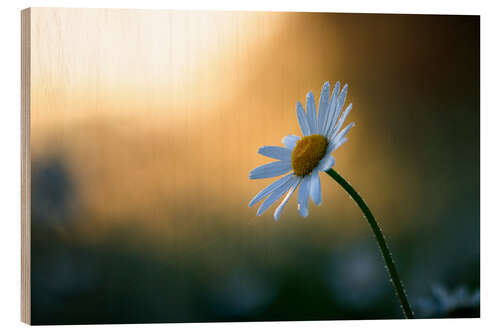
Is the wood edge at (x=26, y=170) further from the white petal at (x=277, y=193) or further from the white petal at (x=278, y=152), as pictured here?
the white petal at (x=277, y=193)

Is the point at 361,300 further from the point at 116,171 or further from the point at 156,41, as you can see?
the point at 156,41

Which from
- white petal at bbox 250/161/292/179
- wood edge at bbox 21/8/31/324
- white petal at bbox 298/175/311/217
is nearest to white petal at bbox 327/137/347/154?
white petal at bbox 298/175/311/217

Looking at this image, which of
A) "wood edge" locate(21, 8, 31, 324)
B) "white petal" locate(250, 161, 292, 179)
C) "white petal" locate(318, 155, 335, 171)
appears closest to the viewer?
"white petal" locate(318, 155, 335, 171)

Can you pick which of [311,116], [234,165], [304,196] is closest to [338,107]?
[311,116]

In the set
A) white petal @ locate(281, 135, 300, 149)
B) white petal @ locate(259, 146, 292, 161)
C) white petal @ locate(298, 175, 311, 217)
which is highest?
white petal @ locate(281, 135, 300, 149)

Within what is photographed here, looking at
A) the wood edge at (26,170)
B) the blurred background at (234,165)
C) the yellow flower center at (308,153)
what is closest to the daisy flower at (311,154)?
the yellow flower center at (308,153)

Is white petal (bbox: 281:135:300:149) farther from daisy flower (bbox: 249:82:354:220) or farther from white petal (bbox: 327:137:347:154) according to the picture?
white petal (bbox: 327:137:347:154)
